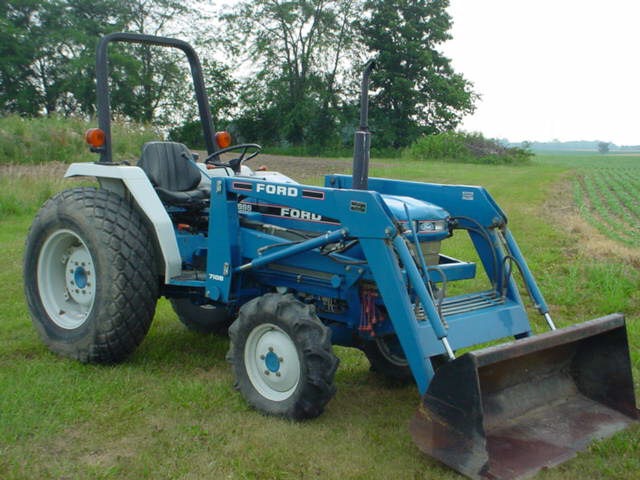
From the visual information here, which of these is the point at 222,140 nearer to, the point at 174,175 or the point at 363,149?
the point at 174,175

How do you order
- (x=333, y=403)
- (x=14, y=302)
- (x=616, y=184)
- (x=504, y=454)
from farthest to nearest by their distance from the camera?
1. (x=616, y=184)
2. (x=14, y=302)
3. (x=333, y=403)
4. (x=504, y=454)

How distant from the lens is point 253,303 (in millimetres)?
3852

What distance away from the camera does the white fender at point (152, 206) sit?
4410 mm

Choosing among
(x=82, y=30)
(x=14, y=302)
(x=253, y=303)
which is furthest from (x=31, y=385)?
(x=82, y=30)

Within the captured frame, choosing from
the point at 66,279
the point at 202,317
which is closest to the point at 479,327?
the point at 202,317

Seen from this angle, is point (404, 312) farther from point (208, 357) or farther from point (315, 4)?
point (315, 4)

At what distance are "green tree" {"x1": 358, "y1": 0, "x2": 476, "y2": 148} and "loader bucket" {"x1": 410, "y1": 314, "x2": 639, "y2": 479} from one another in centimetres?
3453

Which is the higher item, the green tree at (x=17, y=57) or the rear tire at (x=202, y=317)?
the green tree at (x=17, y=57)

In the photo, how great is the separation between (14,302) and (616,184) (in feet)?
62.7

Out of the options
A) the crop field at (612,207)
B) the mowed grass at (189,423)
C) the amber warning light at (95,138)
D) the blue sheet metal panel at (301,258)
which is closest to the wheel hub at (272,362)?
the mowed grass at (189,423)

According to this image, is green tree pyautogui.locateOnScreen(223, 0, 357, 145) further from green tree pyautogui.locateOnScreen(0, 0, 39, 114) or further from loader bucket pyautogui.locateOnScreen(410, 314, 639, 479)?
loader bucket pyautogui.locateOnScreen(410, 314, 639, 479)

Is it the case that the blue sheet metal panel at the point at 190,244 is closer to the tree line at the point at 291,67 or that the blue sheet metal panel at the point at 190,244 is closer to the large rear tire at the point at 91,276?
the large rear tire at the point at 91,276

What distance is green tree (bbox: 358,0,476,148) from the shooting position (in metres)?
38.3

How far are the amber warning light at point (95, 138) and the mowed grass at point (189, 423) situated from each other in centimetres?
140
